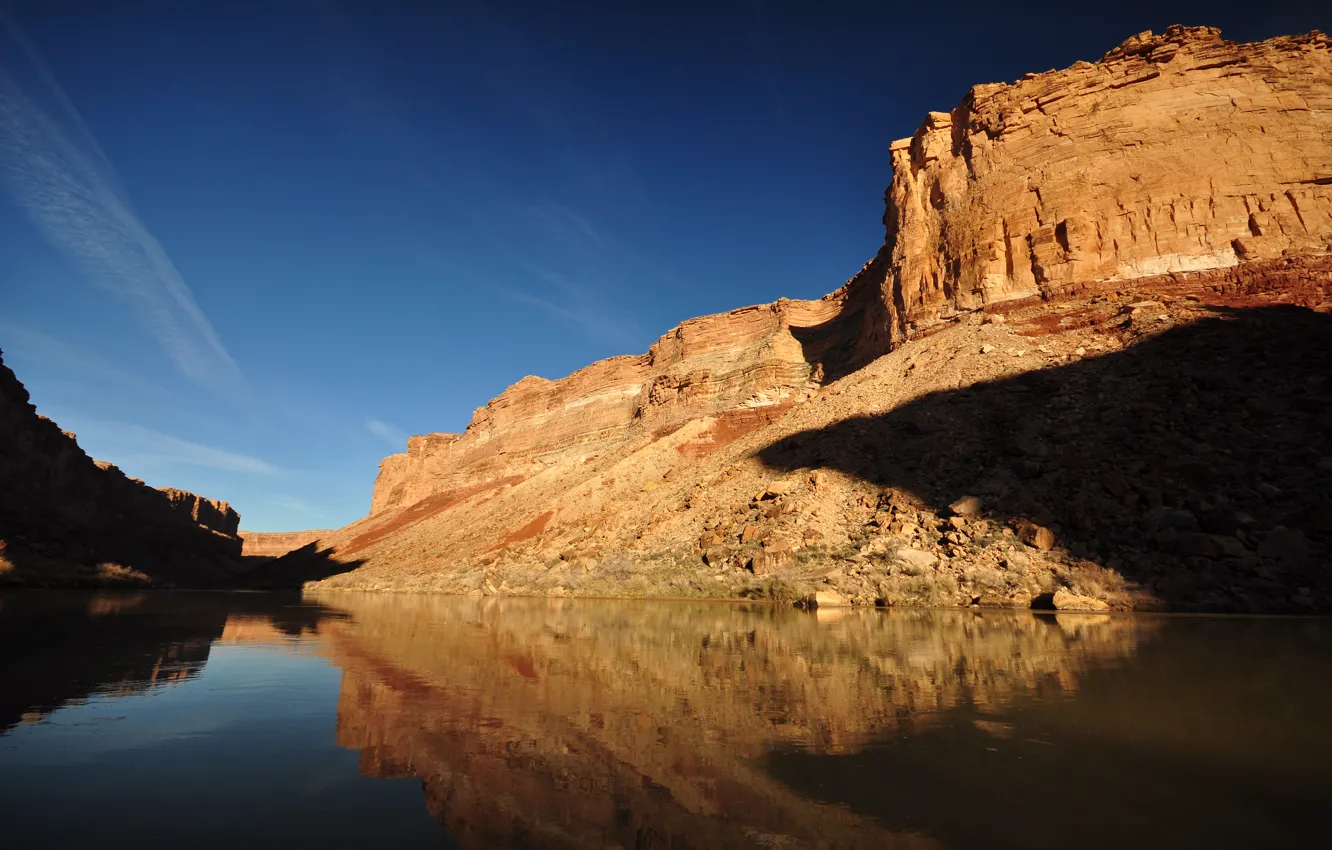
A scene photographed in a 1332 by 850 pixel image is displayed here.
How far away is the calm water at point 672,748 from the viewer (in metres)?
2.79

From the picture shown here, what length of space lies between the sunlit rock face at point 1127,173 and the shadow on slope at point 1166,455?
8488 mm

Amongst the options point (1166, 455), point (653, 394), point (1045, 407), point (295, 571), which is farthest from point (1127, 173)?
point (295, 571)

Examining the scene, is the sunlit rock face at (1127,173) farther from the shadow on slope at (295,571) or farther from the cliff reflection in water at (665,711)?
Result: the shadow on slope at (295,571)

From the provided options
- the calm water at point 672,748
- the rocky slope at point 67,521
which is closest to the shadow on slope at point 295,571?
the rocky slope at point 67,521

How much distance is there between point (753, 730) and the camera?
15.0 ft

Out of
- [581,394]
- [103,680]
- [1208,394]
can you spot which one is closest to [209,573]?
[581,394]

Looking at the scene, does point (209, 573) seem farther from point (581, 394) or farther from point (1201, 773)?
A: point (1201, 773)

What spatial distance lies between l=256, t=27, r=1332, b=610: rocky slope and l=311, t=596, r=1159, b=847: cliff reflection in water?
6.06 meters

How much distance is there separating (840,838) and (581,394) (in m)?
69.8

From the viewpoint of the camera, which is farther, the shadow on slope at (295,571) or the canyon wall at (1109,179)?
the shadow on slope at (295,571)

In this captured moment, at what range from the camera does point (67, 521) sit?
41.2m

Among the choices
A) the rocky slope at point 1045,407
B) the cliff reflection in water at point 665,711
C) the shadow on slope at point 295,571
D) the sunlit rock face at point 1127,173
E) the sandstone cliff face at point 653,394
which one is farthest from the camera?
the sandstone cliff face at point 653,394

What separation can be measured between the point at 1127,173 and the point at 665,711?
4026cm

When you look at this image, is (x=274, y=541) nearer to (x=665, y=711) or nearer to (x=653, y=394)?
(x=653, y=394)
